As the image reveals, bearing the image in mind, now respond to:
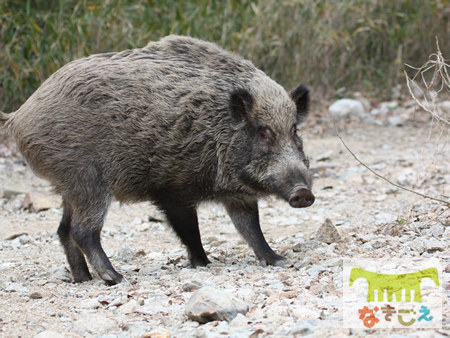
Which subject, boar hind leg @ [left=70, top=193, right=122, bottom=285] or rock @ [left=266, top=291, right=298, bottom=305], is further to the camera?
boar hind leg @ [left=70, top=193, right=122, bottom=285]

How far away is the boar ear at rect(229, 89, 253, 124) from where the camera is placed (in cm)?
434

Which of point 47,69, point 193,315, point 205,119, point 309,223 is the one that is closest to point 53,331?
point 193,315

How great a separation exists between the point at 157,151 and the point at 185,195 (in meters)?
0.38

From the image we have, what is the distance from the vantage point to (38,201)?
657 centimetres

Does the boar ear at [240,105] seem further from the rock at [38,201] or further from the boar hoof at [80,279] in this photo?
the rock at [38,201]

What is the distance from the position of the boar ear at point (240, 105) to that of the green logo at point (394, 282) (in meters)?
1.43

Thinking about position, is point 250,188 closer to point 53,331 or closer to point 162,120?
point 162,120

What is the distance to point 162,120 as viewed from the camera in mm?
4398

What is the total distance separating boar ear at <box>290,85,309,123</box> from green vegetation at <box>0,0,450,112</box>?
13.7ft

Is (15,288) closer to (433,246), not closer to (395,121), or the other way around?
(433,246)

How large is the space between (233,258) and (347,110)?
5678 mm

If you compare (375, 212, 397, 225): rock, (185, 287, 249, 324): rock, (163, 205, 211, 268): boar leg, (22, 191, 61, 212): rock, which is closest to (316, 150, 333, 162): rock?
(375, 212, 397, 225): rock

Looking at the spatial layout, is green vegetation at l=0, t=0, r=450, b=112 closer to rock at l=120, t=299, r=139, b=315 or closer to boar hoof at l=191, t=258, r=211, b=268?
boar hoof at l=191, t=258, r=211, b=268

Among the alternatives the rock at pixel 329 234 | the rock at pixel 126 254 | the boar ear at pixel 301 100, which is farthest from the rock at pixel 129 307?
the boar ear at pixel 301 100
